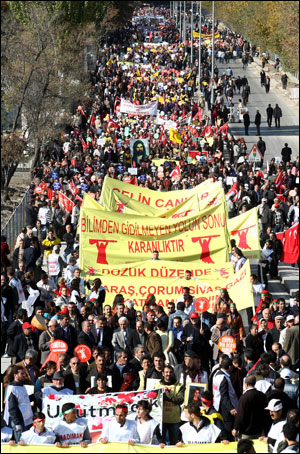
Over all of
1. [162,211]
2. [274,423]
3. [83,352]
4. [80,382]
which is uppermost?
[162,211]

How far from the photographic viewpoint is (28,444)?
10750 mm

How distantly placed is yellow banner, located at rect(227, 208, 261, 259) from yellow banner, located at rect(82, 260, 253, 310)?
9.94 ft

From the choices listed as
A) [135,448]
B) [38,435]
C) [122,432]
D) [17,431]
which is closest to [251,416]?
[122,432]

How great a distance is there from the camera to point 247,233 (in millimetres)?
22141

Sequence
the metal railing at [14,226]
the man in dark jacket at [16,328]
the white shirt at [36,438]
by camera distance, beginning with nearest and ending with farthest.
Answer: the white shirt at [36,438] < the man in dark jacket at [16,328] < the metal railing at [14,226]

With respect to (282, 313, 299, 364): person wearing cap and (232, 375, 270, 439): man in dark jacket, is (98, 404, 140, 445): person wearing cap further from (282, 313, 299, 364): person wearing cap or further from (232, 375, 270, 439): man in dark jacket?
(282, 313, 299, 364): person wearing cap

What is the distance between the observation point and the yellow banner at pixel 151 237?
20531 millimetres

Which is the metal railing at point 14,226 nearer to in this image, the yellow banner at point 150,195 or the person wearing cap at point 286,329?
the yellow banner at point 150,195

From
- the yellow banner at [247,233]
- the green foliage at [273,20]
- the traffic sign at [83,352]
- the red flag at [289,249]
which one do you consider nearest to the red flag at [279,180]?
the green foliage at [273,20]

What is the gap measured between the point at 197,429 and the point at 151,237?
1002cm

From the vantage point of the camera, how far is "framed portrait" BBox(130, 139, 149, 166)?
36.1m

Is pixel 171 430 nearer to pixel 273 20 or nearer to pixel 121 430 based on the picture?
pixel 121 430

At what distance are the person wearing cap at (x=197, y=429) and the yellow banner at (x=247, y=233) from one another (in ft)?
35.5

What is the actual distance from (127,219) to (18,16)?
19811 mm
